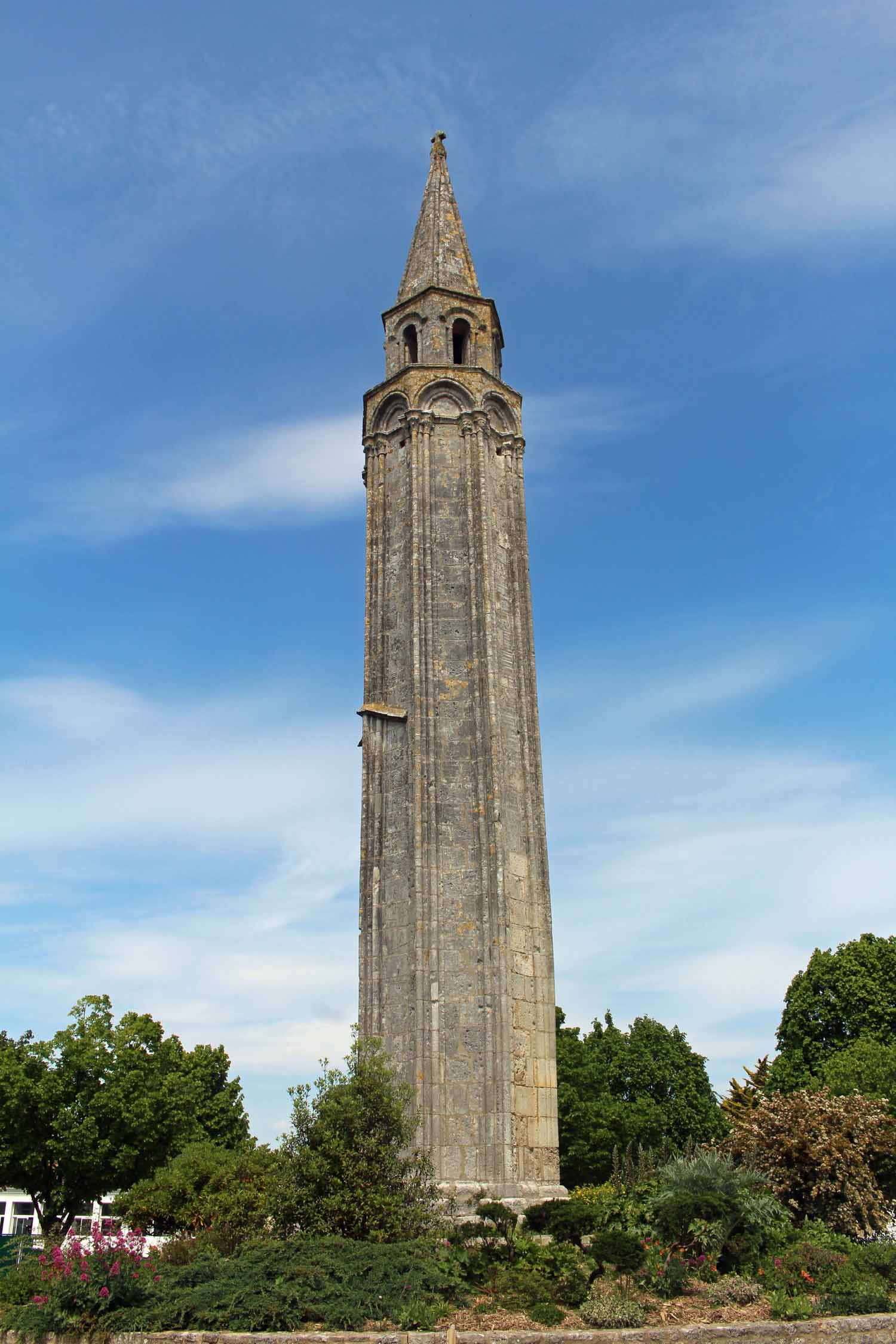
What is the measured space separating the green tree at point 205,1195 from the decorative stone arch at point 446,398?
14.6 meters

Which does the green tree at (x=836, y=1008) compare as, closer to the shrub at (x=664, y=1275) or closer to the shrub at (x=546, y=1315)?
the shrub at (x=664, y=1275)

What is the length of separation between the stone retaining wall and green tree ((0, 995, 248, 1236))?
60.9 ft

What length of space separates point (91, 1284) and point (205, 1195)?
9777 millimetres

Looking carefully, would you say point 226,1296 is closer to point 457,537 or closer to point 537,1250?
point 537,1250

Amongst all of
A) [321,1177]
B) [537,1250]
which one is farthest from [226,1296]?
[537,1250]

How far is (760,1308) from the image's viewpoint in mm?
12977

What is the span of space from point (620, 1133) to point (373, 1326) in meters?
32.2

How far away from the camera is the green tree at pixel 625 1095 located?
40.1 m

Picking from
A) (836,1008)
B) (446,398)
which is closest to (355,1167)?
(446,398)

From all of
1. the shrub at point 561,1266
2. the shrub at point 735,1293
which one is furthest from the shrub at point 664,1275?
the shrub at point 561,1266

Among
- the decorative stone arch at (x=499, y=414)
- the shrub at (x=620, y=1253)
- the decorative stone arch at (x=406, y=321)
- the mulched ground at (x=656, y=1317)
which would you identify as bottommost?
the mulched ground at (x=656, y=1317)

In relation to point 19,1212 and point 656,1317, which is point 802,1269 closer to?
point 656,1317

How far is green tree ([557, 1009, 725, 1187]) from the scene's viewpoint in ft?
132

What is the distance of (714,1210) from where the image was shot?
14.9m
